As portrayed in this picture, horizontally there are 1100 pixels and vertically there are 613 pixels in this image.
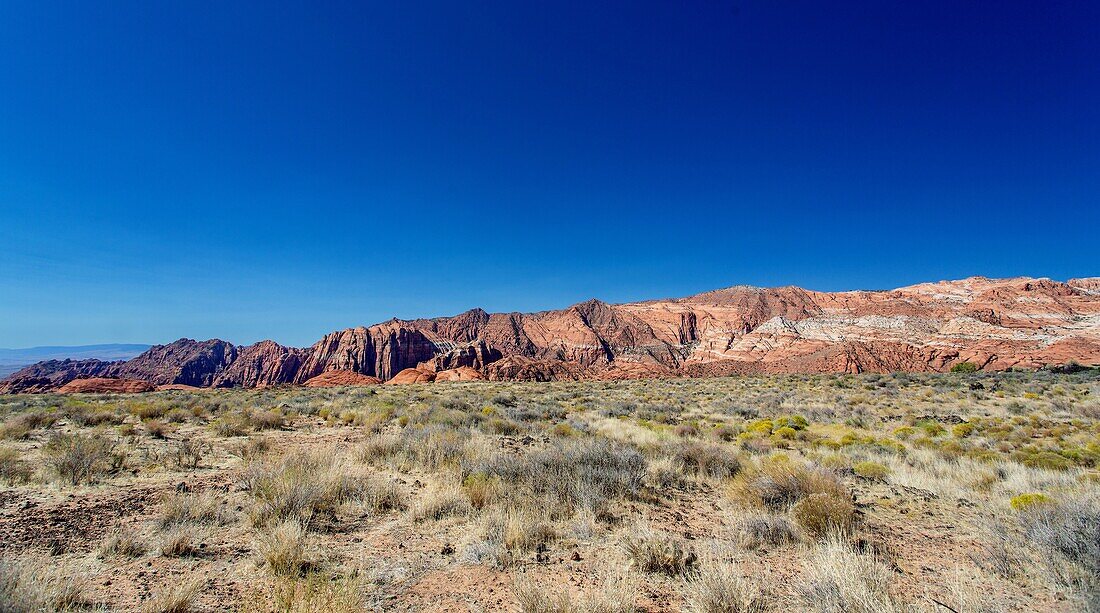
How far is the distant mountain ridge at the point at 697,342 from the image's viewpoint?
57.2 metres

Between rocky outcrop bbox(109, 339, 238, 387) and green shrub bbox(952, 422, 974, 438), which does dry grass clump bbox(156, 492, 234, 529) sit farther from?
rocky outcrop bbox(109, 339, 238, 387)

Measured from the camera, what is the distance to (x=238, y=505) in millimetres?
5613

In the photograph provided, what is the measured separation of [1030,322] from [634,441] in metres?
82.2

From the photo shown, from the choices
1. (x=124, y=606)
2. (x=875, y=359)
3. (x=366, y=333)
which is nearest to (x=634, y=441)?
(x=124, y=606)

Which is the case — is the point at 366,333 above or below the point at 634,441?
above

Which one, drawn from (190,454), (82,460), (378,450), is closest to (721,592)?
(378,450)

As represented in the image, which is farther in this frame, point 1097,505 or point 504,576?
point 1097,505

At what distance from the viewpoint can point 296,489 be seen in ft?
18.3

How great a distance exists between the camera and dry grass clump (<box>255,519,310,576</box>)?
410cm

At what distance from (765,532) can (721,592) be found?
1.77 m

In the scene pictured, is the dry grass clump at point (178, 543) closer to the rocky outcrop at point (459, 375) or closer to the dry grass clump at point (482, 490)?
the dry grass clump at point (482, 490)

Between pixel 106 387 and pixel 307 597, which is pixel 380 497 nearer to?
pixel 307 597

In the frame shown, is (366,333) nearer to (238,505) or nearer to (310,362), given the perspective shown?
(310,362)

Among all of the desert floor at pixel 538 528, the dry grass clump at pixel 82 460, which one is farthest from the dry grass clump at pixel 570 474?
the dry grass clump at pixel 82 460
